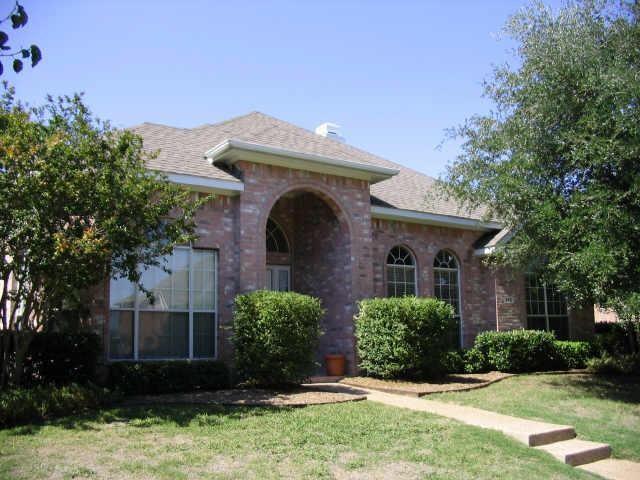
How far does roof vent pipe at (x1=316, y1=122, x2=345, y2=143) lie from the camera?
22.1 metres

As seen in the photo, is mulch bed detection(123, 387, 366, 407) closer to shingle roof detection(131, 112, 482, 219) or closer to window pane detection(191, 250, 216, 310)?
window pane detection(191, 250, 216, 310)

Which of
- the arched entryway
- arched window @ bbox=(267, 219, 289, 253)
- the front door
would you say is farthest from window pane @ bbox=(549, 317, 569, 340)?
arched window @ bbox=(267, 219, 289, 253)

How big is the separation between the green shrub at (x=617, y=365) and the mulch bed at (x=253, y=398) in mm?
8678

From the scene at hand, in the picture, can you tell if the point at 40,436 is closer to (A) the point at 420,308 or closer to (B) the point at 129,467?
(B) the point at 129,467

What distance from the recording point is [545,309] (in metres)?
19.2

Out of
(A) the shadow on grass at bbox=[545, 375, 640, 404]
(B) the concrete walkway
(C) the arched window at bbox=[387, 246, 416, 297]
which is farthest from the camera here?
(C) the arched window at bbox=[387, 246, 416, 297]

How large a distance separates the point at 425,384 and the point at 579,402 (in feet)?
10.2

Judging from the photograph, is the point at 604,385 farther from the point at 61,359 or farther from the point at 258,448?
the point at 61,359

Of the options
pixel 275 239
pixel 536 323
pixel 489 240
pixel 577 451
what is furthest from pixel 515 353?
pixel 577 451

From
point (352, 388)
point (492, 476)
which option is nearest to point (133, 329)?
point (352, 388)

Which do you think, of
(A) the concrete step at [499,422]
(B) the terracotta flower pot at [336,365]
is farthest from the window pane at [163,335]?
(A) the concrete step at [499,422]

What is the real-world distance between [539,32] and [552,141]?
256cm

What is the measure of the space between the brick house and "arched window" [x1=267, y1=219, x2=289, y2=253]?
0.03 m

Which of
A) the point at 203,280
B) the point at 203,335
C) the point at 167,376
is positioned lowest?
the point at 167,376
